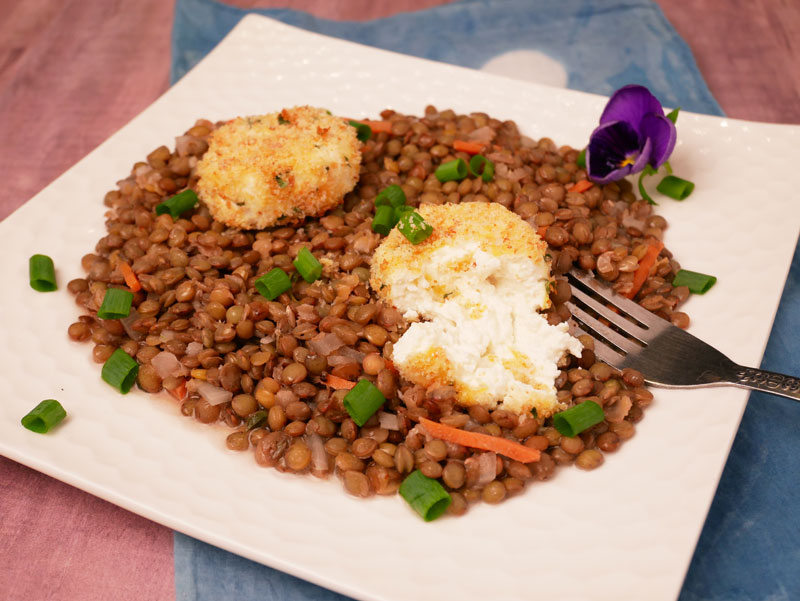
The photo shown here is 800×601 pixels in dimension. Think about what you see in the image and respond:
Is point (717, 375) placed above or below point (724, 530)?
above

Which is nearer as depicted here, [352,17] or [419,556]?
[419,556]

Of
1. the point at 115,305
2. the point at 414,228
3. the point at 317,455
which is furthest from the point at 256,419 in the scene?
the point at 414,228

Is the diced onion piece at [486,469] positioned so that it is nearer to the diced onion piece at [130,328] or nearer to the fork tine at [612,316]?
the fork tine at [612,316]

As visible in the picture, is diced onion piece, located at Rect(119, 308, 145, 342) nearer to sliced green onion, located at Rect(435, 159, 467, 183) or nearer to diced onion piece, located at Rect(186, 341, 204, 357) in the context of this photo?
diced onion piece, located at Rect(186, 341, 204, 357)

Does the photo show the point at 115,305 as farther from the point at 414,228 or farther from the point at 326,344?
the point at 414,228

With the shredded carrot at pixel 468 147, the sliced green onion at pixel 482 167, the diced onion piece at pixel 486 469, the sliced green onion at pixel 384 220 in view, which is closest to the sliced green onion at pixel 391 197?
the sliced green onion at pixel 384 220

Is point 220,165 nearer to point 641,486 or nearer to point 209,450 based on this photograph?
point 209,450

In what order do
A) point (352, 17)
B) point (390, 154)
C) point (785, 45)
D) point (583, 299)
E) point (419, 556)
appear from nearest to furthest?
1. point (419, 556)
2. point (583, 299)
3. point (390, 154)
4. point (785, 45)
5. point (352, 17)

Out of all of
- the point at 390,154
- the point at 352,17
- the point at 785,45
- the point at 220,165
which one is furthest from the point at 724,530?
the point at 352,17
